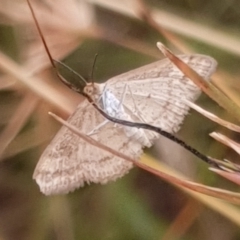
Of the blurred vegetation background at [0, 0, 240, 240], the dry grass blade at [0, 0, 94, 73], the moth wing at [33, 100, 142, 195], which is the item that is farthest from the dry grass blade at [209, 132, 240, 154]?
the dry grass blade at [0, 0, 94, 73]

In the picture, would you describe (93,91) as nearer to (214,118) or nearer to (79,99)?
(79,99)

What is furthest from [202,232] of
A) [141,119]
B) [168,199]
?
[141,119]

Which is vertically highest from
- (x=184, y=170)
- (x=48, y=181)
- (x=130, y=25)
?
(x=130, y=25)

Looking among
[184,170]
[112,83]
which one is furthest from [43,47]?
[184,170]

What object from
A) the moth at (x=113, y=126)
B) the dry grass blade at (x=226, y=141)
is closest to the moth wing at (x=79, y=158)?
the moth at (x=113, y=126)

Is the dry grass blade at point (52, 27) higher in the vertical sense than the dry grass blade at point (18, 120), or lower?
higher

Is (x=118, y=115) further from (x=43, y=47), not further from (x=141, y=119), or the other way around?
(x=43, y=47)

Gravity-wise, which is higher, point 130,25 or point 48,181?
point 130,25

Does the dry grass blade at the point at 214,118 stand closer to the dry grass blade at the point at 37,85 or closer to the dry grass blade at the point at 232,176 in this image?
the dry grass blade at the point at 232,176
